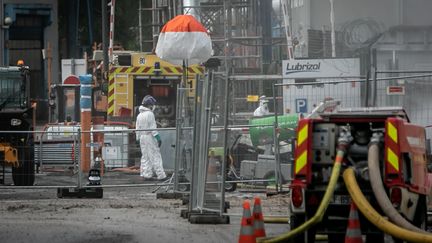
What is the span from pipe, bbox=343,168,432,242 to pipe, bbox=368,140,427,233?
86 mm

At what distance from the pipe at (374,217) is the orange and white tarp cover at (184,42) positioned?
266 inches

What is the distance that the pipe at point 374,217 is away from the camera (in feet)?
28.7

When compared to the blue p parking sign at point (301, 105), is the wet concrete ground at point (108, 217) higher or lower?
lower

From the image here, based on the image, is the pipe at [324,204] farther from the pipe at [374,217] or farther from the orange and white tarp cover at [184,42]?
the orange and white tarp cover at [184,42]

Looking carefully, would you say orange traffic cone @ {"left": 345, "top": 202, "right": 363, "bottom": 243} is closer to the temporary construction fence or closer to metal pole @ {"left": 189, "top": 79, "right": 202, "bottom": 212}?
Result: metal pole @ {"left": 189, "top": 79, "right": 202, "bottom": 212}

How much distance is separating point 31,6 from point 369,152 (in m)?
31.4

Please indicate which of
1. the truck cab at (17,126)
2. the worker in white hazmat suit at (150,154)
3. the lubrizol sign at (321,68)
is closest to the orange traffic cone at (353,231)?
the truck cab at (17,126)

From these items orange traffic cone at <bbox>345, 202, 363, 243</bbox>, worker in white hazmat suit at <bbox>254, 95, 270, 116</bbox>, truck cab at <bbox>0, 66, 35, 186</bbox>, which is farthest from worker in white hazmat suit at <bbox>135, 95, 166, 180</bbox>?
orange traffic cone at <bbox>345, 202, 363, 243</bbox>

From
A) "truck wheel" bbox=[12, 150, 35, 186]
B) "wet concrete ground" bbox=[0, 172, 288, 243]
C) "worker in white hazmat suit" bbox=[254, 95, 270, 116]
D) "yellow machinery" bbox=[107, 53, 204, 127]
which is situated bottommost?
"wet concrete ground" bbox=[0, 172, 288, 243]

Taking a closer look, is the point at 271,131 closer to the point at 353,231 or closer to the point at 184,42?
the point at 184,42

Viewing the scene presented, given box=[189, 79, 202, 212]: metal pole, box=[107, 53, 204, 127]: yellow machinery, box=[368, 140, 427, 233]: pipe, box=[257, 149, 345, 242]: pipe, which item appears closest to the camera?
box=[368, 140, 427, 233]: pipe

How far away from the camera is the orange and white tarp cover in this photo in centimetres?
1600

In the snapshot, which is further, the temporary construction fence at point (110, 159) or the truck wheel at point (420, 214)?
the temporary construction fence at point (110, 159)

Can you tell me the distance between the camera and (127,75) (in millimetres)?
26344
